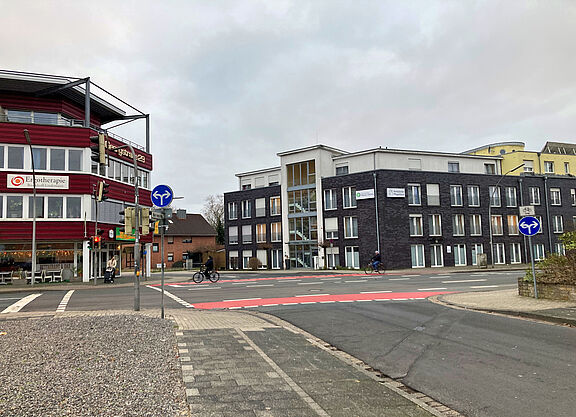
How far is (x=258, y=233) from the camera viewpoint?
54.1m

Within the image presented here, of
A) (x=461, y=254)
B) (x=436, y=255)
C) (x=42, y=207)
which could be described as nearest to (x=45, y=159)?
(x=42, y=207)

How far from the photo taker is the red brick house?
72.3 m

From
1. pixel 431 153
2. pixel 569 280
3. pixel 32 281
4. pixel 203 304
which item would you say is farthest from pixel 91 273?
pixel 431 153

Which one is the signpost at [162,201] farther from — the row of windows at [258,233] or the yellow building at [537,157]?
the yellow building at [537,157]

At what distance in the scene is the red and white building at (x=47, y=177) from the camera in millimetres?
29203

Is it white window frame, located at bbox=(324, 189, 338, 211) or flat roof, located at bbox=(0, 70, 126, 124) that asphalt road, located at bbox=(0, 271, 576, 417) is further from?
white window frame, located at bbox=(324, 189, 338, 211)

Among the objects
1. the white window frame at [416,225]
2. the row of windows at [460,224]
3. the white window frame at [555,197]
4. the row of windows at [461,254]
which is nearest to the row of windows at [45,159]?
the white window frame at [416,225]

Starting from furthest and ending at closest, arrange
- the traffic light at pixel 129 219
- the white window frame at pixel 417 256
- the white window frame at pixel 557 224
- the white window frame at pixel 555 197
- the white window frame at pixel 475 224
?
the white window frame at pixel 555 197
the white window frame at pixel 557 224
the white window frame at pixel 475 224
the white window frame at pixel 417 256
the traffic light at pixel 129 219

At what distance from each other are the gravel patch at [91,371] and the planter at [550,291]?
420 inches

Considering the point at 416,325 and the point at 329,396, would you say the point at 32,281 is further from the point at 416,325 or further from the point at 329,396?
the point at 329,396

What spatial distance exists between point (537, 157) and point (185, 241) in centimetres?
5162

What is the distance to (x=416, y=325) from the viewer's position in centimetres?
1032

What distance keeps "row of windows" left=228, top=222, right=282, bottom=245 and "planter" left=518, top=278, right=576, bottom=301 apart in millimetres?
38152

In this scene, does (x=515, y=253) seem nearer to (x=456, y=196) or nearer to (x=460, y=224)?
(x=460, y=224)
